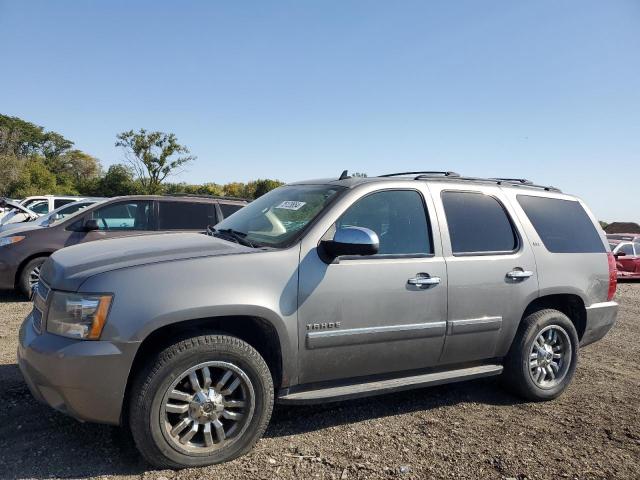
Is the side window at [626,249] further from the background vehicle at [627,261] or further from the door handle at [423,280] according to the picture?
the door handle at [423,280]

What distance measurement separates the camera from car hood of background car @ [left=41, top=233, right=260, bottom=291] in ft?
9.49

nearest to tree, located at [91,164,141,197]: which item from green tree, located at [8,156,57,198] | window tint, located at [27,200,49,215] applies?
green tree, located at [8,156,57,198]

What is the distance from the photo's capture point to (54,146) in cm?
7919

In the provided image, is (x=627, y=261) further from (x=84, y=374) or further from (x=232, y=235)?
(x=84, y=374)

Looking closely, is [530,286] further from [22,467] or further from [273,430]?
[22,467]

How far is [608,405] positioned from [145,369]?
12.4 feet

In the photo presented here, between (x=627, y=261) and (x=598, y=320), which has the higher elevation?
(x=598, y=320)

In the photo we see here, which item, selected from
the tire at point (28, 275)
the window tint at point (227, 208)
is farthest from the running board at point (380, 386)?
the tire at point (28, 275)

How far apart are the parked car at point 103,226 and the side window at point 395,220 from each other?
17.2 ft

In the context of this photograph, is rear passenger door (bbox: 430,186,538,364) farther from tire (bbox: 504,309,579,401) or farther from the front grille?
the front grille

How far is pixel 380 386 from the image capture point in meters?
3.44

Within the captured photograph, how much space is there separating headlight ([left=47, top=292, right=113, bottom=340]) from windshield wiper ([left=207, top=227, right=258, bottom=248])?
101cm

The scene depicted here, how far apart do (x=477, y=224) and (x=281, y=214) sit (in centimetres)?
159

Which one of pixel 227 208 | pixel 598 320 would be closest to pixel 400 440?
pixel 598 320
